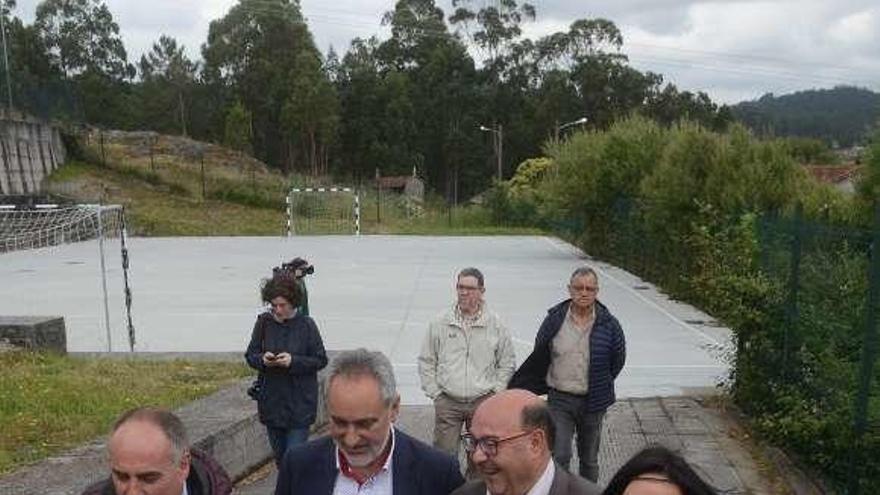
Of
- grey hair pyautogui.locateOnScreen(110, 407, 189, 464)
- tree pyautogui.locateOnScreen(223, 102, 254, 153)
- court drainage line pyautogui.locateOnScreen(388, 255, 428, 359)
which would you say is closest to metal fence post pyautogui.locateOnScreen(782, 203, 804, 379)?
court drainage line pyautogui.locateOnScreen(388, 255, 428, 359)

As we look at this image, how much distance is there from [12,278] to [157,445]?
66.0ft

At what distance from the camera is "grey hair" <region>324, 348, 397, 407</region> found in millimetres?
2551

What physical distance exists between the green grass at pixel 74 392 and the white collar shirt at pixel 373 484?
11.1ft

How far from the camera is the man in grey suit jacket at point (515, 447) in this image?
230 cm

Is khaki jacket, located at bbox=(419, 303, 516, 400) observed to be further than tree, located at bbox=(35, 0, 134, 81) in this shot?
No

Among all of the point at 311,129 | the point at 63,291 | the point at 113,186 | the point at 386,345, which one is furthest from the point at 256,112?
the point at 386,345

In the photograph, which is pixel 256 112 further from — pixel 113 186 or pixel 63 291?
pixel 63 291

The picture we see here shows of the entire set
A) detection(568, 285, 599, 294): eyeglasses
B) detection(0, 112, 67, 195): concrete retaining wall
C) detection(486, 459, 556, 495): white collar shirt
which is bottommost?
detection(486, 459, 556, 495): white collar shirt

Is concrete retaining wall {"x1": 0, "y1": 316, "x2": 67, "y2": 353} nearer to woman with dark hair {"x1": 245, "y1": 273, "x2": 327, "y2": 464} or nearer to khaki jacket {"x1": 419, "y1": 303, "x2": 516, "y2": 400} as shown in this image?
woman with dark hair {"x1": 245, "y1": 273, "x2": 327, "y2": 464}

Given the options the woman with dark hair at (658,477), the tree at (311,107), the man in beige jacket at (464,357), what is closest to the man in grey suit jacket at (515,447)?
the woman with dark hair at (658,477)

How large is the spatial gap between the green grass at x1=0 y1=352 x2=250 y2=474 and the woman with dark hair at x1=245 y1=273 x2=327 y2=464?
4.95ft

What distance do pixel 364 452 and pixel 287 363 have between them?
2582 mm

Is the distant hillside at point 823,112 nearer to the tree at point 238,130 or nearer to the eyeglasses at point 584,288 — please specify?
the tree at point 238,130

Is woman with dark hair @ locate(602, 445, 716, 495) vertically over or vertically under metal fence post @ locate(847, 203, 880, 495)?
over
